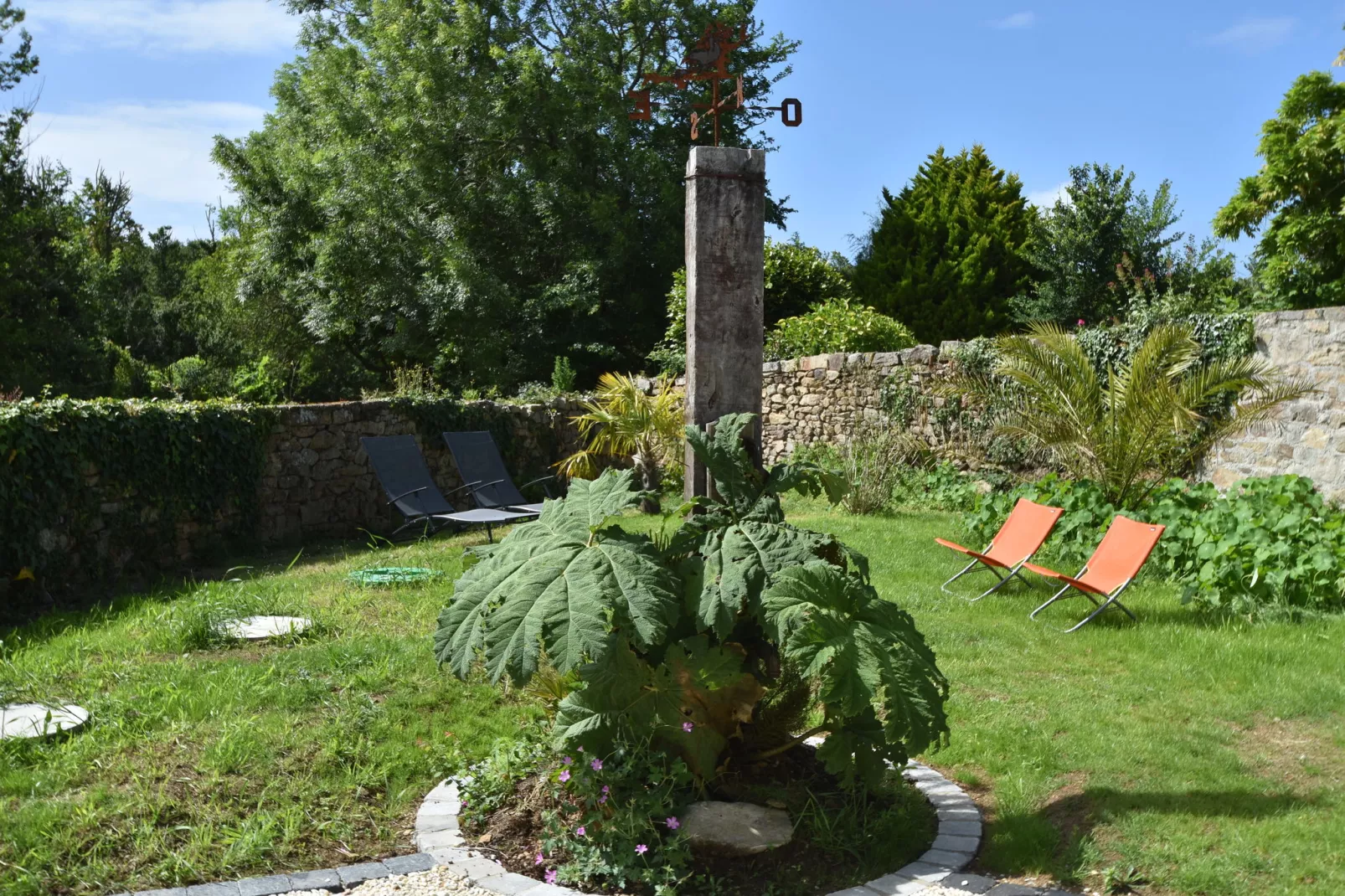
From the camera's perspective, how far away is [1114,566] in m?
6.10

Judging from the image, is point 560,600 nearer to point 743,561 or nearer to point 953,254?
point 743,561

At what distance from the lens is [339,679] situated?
4754 mm

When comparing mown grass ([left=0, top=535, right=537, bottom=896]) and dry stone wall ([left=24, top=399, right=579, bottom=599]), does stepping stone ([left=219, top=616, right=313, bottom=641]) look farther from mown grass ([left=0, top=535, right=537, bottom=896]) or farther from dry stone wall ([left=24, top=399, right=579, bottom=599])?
dry stone wall ([left=24, top=399, right=579, bottom=599])

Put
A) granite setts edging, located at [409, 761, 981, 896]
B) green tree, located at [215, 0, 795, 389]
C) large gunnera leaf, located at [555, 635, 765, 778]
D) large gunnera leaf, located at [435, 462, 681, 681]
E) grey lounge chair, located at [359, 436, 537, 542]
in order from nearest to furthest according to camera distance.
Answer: large gunnera leaf, located at [435, 462, 681, 681] → granite setts edging, located at [409, 761, 981, 896] → large gunnera leaf, located at [555, 635, 765, 778] → grey lounge chair, located at [359, 436, 537, 542] → green tree, located at [215, 0, 795, 389]

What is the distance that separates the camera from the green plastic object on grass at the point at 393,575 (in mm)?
6871

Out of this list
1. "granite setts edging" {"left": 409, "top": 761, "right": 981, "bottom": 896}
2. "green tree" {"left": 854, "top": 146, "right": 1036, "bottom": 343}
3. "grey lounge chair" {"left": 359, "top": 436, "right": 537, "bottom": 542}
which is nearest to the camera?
"granite setts edging" {"left": 409, "top": 761, "right": 981, "bottom": 896}

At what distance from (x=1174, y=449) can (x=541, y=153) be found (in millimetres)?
12814

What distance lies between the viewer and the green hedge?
673 centimetres

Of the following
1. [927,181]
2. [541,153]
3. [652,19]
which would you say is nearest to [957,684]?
[541,153]

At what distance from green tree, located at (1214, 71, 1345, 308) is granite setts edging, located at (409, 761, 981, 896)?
54.7 ft

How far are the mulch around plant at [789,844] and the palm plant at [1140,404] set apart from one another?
5.40 m

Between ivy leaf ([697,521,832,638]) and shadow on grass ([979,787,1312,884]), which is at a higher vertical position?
ivy leaf ([697,521,832,638])

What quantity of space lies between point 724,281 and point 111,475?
18.6 ft

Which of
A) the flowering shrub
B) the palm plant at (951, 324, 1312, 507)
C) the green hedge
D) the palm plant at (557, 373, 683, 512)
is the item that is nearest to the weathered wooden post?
the green hedge
